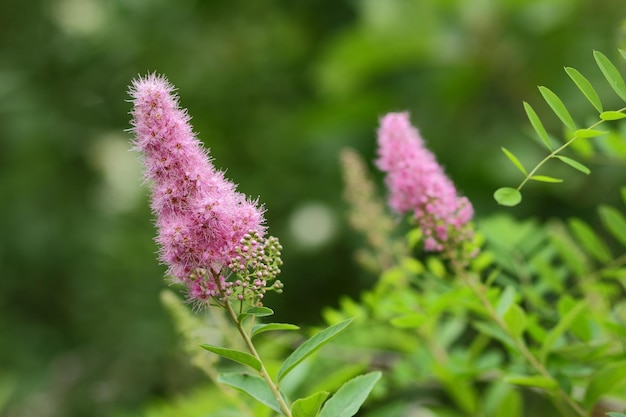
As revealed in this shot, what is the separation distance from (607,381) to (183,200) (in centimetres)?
39

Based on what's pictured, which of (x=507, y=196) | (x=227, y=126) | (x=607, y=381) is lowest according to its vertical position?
(x=607, y=381)

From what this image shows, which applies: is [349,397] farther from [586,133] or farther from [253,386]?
[586,133]

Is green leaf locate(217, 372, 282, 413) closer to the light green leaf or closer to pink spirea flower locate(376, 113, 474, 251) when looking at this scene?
the light green leaf


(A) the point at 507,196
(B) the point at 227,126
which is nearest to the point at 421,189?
(A) the point at 507,196

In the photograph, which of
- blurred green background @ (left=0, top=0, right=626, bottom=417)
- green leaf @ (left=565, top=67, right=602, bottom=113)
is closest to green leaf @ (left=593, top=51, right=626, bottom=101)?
green leaf @ (left=565, top=67, right=602, bottom=113)

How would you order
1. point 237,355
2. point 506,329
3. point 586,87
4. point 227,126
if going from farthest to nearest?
1. point 227,126
2. point 506,329
3. point 586,87
4. point 237,355

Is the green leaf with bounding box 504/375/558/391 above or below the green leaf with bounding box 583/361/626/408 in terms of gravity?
above

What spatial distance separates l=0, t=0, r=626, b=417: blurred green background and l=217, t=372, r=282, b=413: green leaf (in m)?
1.42

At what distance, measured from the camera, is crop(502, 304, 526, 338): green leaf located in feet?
2.36

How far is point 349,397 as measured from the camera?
59cm

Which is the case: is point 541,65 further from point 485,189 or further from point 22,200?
point 22,200

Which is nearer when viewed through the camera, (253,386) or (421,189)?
(253,386)

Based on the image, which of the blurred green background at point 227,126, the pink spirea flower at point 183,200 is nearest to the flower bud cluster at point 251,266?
the pink spirea flower at point 183,200

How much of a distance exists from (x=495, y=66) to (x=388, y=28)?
0.34 m
